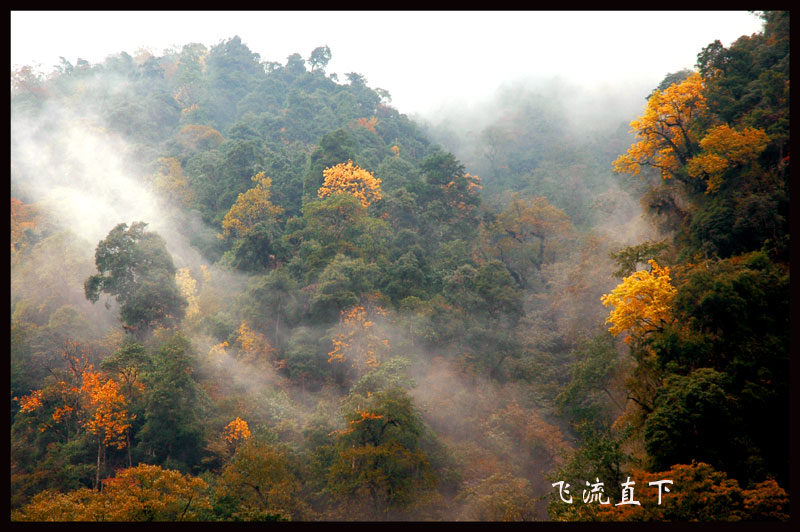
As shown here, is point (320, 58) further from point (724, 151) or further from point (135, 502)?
point (135, 502)

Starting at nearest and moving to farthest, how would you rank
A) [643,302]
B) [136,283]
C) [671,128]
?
[643,302]
[671,128]
[136,283]

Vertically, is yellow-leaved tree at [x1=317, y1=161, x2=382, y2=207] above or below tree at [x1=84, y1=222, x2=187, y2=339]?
above

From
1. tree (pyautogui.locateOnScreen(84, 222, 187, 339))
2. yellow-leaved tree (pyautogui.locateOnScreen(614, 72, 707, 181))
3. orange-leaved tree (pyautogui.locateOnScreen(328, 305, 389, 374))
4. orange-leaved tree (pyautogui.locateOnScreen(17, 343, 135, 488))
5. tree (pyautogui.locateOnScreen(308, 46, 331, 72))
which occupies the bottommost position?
orange-leaved tree (pyautogui.locateOnScreen(17, 343, 135, 488))

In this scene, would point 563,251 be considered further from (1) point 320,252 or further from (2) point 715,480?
(2) point 715,480

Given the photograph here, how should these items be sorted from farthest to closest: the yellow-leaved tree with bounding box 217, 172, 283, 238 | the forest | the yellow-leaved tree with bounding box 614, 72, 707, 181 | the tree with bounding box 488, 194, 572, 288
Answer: the tree with bounding box 488, 194, 572, 288 → the yellow-leaved tree with bounding box 217, 172, 283, 238 → the yellow-leaved tree with bounding box 614, 72, 707, 181 → the forest

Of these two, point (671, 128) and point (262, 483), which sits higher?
point (671, 128)

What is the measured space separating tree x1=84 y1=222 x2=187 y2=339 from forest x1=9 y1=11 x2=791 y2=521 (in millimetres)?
103

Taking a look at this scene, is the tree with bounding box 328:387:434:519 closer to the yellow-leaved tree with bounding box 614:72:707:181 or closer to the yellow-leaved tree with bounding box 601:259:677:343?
the yellow-leaved tree with bounding box 601:259:677:343

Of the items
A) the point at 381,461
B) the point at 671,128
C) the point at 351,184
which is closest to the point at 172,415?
the point at 381,461

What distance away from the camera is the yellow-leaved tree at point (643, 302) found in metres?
16.5

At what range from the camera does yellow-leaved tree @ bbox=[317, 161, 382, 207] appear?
36344mm

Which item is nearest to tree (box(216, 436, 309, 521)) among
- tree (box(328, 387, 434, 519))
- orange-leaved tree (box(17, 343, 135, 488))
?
tree (box(328, 387, 434, 519))

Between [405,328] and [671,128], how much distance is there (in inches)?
586

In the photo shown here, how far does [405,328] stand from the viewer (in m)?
28.4
